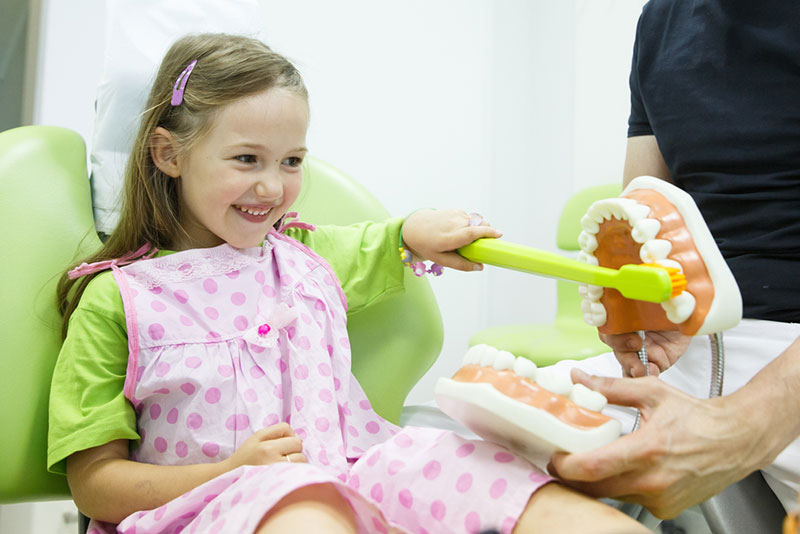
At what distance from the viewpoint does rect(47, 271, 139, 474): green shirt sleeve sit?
2.11 feet

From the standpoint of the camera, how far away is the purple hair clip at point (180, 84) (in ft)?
2.54

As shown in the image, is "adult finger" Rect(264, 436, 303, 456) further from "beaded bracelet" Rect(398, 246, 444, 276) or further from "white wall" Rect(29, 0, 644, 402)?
"white wall" Rect(29, 0, 644, 402)

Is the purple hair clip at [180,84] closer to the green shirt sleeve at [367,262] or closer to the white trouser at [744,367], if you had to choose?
the green shirt sleeve at [367,262]

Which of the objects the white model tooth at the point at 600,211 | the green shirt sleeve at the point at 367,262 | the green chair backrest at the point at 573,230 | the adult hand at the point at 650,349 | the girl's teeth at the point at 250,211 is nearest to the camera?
the white model tooth at the point at 600,211

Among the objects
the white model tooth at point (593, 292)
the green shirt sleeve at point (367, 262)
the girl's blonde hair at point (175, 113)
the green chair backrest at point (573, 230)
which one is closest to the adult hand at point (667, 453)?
the white model tooth at point (593, 292)

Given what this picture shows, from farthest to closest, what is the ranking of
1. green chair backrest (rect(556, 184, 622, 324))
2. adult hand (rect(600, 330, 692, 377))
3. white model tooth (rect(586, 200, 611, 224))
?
green chair backrest (rect(556, 184, 622, 324)) → adult hand (rect(600, 330, 692, 377)) → white model tooth (rect(586, 200, 611, 224))

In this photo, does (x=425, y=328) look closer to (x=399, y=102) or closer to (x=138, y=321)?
(x=138, y=321)

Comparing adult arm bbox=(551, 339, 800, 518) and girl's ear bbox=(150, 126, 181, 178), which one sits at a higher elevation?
girl's ear bbox=(150, 126, 181, 178)

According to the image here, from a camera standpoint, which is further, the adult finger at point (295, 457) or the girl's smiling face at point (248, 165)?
the girl's smiling face at point (248, 165)

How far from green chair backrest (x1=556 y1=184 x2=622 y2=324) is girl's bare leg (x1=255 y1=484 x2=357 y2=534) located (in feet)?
3.75

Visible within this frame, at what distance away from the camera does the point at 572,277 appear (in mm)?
542

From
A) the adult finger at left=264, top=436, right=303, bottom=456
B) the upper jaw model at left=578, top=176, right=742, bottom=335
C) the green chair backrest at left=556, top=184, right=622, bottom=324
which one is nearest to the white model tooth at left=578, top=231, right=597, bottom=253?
the upper jaw model at left=578, top=176, right=742, bottom=335

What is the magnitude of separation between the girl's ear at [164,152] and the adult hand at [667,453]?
1.76ft

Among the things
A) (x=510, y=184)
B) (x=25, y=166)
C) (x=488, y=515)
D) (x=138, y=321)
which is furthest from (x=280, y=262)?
(x=510, y=184)
